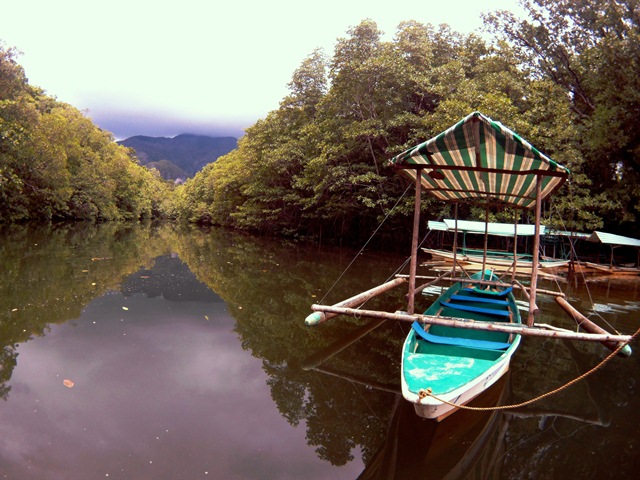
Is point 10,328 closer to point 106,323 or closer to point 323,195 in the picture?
point 106,323

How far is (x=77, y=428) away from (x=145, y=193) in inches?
2549

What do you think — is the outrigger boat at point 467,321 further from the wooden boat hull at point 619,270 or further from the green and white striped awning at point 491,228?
the wooden boat hull at point 619,270

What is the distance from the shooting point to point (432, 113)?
22250mm

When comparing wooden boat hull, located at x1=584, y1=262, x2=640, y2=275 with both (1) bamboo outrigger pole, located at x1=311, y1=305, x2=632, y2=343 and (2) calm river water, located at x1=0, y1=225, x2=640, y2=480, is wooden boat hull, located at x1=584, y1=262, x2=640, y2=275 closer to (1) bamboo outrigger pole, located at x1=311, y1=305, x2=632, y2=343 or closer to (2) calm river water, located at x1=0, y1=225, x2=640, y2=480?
(2) calm river water, located at x1=0, y1=225, x2=640, y2=480

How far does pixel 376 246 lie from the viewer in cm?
2623

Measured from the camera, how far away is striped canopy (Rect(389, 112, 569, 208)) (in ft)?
15.1

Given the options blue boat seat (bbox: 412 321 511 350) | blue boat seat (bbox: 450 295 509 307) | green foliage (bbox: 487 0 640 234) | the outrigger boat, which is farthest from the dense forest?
blue boat seat (bbox: 412 321 511 350)

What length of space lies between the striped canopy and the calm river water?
110 inches

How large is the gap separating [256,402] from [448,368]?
7.05 feet

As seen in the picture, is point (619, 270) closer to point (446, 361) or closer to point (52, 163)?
point (446, 361)

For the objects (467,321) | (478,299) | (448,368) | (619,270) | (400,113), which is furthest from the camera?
(400,113)

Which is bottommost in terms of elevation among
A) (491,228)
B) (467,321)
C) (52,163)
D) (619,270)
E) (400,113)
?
(619,270)

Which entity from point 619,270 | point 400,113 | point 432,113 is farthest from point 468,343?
point 432,113

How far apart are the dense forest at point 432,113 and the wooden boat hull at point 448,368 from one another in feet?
28.2
